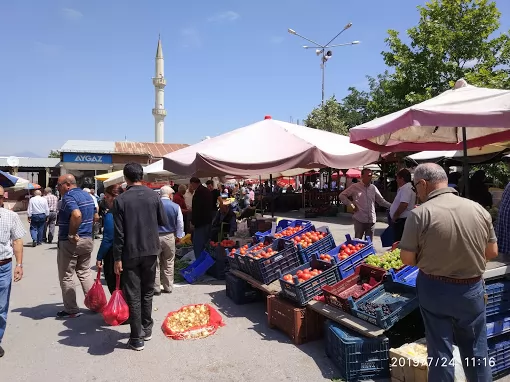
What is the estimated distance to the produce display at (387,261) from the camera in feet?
14.4

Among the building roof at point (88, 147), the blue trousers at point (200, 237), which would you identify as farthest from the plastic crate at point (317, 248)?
the building roof at point (88, 147)

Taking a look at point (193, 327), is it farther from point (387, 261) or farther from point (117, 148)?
point (117, 148)

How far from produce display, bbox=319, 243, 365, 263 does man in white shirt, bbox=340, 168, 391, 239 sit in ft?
6.16

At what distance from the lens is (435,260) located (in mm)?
2773

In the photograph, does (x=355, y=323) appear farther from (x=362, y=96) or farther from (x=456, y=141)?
(x=362, y=96)

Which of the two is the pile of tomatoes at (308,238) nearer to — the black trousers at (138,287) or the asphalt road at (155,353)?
the asphalt road at (155,353)

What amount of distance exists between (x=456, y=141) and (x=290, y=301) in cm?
399

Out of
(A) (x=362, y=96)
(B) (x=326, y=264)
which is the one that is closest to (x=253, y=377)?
(B) (x=326, y=264)

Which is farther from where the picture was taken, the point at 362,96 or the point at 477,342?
the point at 362,96

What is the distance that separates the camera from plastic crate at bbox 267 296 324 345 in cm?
443

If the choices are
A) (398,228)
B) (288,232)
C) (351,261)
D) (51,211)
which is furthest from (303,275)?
(51,211)

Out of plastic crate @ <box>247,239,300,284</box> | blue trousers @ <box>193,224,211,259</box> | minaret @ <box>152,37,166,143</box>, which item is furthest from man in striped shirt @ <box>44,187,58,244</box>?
minaret @ <box>152,37,166,143</box>

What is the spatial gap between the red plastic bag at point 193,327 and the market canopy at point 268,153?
2.27 meters

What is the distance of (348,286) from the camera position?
4395 mm
